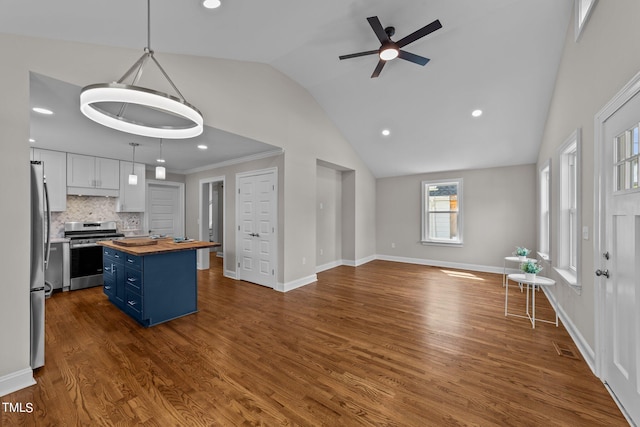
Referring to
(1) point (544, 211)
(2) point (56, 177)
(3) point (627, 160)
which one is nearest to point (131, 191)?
(2) point (56, 177)

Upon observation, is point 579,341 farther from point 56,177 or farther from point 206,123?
point 56,177

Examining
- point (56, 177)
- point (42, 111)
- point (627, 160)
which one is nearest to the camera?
point (627, 160)

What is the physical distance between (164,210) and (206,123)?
4288mm

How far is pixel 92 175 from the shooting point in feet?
16.1

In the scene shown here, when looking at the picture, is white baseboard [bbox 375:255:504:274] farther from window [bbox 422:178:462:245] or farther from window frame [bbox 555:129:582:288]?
window frame [bbox 555:129:582:288]

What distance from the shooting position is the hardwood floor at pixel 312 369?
174 centimetres

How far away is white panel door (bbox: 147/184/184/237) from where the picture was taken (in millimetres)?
6309

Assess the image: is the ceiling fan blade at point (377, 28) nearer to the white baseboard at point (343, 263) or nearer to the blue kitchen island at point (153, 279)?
the blue kitchen island at point (153, 279)

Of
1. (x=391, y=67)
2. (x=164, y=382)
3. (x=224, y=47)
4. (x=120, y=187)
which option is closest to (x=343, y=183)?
(x=391, y=67)

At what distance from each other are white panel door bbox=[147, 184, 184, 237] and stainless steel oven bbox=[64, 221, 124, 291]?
4.13ft

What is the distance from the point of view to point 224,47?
302 cm

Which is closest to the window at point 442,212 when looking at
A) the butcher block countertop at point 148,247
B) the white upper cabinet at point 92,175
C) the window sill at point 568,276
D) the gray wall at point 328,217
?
the gray wall at point 328,217

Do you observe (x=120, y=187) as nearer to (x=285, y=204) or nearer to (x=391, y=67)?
(x=285, y=204)

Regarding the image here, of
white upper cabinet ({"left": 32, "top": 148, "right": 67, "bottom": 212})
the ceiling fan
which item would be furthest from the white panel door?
the ceiling fan
